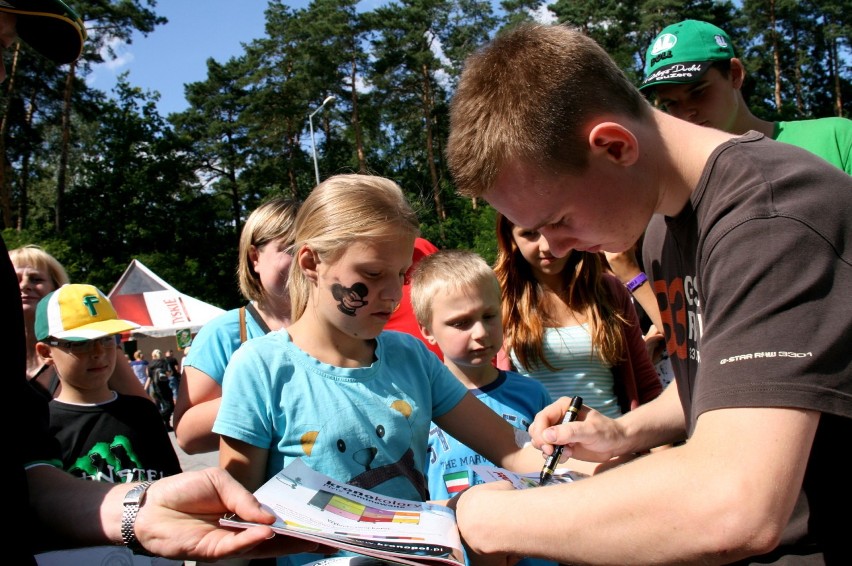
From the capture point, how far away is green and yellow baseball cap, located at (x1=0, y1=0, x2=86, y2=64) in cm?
144

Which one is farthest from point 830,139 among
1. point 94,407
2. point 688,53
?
point 94,407

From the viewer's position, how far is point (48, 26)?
1.52 meters

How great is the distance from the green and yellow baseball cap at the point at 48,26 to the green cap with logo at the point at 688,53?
214cm

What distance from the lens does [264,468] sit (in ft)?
5.83

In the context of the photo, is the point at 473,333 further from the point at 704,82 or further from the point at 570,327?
the point at 704,82

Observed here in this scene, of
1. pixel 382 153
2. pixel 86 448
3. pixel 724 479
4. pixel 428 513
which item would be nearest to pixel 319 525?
pixel 428 513

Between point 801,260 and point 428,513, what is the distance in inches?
37.1

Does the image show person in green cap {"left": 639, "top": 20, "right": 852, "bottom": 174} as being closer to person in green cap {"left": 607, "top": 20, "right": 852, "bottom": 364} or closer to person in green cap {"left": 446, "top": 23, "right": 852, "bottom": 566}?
person in green cap {"left": 607, "top": 20, "right": 852, "bottom": 364}

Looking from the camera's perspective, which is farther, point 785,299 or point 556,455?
point 556,455

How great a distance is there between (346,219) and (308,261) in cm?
20

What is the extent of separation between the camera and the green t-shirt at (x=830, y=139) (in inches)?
99.0

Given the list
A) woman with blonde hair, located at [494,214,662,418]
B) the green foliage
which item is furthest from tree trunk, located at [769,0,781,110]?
woman with blonde hair, located at [494,214,662,418]

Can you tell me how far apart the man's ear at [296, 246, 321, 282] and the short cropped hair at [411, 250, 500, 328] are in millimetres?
761

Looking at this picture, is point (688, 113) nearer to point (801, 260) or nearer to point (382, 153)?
point (801, 260)
